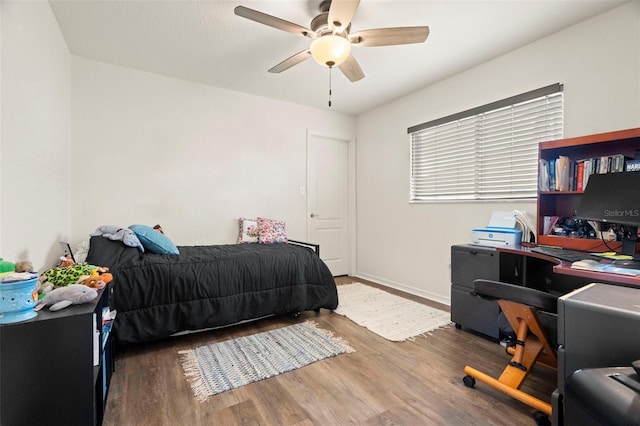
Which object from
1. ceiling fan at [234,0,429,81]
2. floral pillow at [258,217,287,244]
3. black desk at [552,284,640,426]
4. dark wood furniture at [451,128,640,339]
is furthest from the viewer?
floral pillow at [258,217,287,244]

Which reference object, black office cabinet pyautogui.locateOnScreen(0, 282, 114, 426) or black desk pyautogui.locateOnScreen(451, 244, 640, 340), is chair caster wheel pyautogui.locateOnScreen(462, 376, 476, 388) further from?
black office cabinet pyautogui.locateOnScreen(0, 282, 114, 426)

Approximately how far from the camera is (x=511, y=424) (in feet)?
4.72

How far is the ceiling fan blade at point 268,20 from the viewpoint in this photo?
5.84 ft

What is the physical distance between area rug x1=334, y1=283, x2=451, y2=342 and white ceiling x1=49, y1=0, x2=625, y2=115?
8.08ft

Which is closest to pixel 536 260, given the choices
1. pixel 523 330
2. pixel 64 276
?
pixel 523 330

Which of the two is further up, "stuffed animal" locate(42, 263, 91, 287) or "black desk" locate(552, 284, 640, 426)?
"stuffed animal" locate(42, 263, 91, 287)

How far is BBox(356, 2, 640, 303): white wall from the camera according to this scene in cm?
210

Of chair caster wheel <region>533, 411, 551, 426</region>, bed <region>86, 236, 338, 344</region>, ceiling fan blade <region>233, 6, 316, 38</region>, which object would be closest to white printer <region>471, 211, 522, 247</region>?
chair caster wheel <region>533, 411, 551, 426</region>

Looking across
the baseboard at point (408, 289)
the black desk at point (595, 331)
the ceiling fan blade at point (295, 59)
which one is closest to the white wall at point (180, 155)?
the baseboard at point (408, 289)

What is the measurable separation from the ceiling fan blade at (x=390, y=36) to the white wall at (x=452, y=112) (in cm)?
128

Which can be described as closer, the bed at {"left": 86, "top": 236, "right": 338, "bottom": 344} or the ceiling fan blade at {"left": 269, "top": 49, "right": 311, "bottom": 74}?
the bed at {"left": 86, "top": 236, "right": 338, "bottom": 344}

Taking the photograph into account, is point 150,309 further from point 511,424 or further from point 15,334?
point 511,424

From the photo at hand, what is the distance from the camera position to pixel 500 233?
245cm

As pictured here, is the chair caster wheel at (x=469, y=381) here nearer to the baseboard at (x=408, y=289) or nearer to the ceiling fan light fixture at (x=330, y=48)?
the baseboard at (x=408, y=289)
